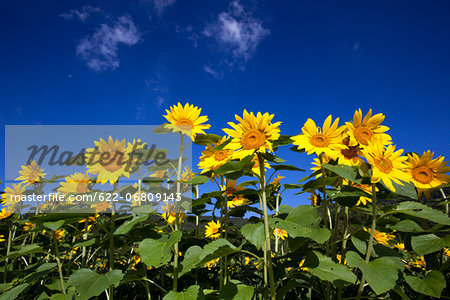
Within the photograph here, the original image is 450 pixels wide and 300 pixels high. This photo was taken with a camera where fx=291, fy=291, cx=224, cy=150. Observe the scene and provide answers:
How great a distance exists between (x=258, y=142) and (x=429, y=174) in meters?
1.29

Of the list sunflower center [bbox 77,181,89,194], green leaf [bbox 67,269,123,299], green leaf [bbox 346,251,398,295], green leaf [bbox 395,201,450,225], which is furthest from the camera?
sunflower center [bbox 77,181,89,194]

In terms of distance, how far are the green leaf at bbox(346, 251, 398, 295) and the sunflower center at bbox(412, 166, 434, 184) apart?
32.4 inches

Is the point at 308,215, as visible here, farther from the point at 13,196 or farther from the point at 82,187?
the point at 13,196

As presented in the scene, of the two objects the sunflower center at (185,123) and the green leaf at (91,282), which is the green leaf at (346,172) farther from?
the green leaf at (91,282)

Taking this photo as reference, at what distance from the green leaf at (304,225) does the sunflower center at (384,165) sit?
0.46 meters

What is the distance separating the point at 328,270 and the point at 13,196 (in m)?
4.74

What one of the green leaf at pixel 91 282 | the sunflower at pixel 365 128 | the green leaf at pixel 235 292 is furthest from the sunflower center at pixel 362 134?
the green leaf at pixel 91 282

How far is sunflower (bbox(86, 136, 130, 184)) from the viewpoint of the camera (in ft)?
7.66

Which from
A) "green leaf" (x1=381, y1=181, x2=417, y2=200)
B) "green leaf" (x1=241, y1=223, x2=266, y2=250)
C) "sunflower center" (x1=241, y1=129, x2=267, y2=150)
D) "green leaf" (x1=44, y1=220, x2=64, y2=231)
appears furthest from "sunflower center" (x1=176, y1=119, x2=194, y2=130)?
"green leaf" (x1=381, y1=181, x2=417, y2=200)

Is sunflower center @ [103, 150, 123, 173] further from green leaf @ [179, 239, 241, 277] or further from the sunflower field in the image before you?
green leaf @ [179, 239, 241, 277]

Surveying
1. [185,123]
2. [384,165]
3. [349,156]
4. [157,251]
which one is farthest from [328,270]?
[185,123]

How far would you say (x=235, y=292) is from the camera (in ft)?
5.68

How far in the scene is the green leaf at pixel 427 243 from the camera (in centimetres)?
177

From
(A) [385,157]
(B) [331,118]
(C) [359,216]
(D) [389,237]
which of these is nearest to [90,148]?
(B) [331,118]
